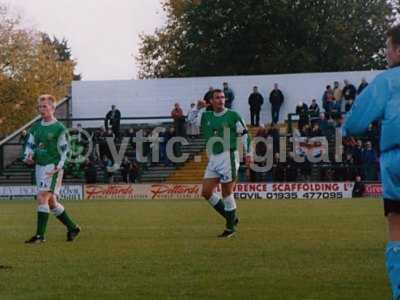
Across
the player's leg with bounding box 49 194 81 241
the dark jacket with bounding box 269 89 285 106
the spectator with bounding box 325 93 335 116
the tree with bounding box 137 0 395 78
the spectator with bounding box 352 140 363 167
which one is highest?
the tree with bounding box 137 0 395 78

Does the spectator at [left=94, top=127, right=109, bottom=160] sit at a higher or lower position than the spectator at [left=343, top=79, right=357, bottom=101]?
lower

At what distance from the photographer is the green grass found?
912 cm

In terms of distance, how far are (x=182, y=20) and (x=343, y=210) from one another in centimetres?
4483

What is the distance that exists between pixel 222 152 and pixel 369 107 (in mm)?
9649

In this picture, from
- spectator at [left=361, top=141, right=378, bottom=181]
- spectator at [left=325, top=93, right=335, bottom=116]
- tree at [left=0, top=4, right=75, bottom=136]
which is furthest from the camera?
tree at [left=0, top=4, right=75, bottom=136]

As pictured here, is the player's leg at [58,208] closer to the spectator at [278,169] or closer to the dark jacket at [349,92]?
the spectator at [278,169]

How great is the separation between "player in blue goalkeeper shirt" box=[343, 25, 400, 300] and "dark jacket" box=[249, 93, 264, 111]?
1354 inches

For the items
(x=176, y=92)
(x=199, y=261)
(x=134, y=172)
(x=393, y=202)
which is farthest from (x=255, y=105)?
(x=393, y=202)

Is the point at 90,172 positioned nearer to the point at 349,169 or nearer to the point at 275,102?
the point at 275,102

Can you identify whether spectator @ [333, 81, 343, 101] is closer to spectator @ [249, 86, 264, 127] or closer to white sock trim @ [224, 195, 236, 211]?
spectator @ [249, 86, 264, 127]

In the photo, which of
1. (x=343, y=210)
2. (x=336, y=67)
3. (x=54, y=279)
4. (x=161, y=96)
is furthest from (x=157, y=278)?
(x=336, y=67)

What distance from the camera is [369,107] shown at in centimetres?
646

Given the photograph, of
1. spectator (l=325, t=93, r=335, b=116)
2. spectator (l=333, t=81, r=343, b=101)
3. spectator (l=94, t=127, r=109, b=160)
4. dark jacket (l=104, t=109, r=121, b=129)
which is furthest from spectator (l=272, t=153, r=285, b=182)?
dark jacket (l=104, t=109, r=121, b=129)

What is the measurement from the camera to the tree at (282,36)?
61.6m
